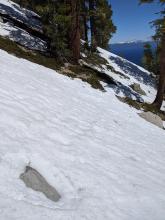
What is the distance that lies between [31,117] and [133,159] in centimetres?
275

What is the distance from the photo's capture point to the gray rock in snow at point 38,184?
492cm

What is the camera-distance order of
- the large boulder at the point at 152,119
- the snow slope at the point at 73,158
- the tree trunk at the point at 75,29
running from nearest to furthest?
the snow slope at the point at 73,158
the large boulder at the point at 152,119
the tree trunk at the point at 75,29

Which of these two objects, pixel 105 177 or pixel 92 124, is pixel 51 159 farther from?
pixel 92 124

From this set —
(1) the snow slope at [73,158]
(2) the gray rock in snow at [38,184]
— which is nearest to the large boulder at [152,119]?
(1) the snow slope at [73,158]

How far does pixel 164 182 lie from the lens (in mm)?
7316

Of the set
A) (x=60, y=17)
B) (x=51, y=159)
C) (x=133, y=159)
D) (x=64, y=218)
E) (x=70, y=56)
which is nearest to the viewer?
(x=64, y=218)

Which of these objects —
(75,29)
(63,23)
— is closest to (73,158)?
(63,23)

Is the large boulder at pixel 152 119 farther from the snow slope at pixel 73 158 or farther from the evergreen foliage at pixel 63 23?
the evergreen foliage at pixel 63 23

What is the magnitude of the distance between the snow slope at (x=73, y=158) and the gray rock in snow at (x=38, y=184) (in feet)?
0.35

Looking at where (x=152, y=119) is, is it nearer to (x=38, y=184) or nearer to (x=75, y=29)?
(x=75, y=29)

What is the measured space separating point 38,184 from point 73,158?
162 cm

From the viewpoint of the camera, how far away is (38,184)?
197 inches

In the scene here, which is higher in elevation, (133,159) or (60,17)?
(60,17)

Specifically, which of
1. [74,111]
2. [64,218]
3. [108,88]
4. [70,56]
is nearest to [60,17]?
[70,56]
